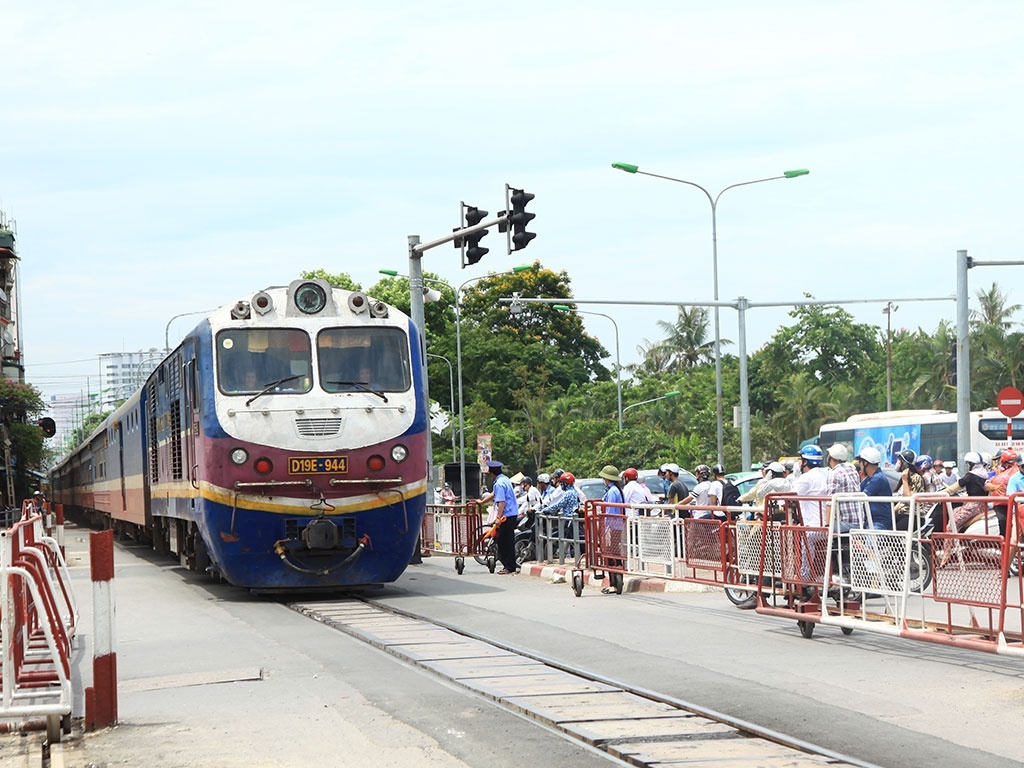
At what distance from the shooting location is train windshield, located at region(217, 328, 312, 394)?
17.1m

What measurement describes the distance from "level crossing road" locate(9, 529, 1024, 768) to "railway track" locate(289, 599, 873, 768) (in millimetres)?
180

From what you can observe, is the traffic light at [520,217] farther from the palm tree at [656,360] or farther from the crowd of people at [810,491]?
the palm tree at [656,360]

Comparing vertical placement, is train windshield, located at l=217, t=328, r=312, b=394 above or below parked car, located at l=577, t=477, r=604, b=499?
above

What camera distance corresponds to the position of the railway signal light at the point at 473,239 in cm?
2280

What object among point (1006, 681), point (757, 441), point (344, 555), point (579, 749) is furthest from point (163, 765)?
point (757, 441)

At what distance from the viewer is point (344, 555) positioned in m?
17.1

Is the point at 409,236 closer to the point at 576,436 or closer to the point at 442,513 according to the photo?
the point at 442,513

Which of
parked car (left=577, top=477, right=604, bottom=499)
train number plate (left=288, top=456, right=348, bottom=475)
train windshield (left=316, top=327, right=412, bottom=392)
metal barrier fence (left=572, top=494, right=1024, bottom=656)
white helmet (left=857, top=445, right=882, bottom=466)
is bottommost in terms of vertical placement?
parked car (left=577, top=477, right=604, bottom=499)

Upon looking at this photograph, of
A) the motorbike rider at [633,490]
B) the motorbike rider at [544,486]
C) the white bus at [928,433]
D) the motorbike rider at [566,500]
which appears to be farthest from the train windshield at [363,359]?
the white bus at [928,433]

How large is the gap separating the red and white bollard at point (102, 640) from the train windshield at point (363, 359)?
8548 millimetres

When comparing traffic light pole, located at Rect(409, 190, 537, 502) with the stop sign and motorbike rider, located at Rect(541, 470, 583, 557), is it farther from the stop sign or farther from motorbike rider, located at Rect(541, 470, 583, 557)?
the stop sign

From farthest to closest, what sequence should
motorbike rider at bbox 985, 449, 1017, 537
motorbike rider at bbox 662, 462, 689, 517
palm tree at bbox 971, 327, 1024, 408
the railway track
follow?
palm tree at bbox 971, 327, 1024, 408
motorbike rider at bbox 985, 449, 1017, 537
motorbike rider at bbox 662, 462, 689, 517
the railway track

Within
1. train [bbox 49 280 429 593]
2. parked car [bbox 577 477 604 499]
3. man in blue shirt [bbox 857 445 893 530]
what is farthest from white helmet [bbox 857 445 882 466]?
parked car [bbox 577 477 604 499]

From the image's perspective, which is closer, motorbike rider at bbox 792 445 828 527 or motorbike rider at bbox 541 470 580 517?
motorbike rider at bbox 792 445 828 527
